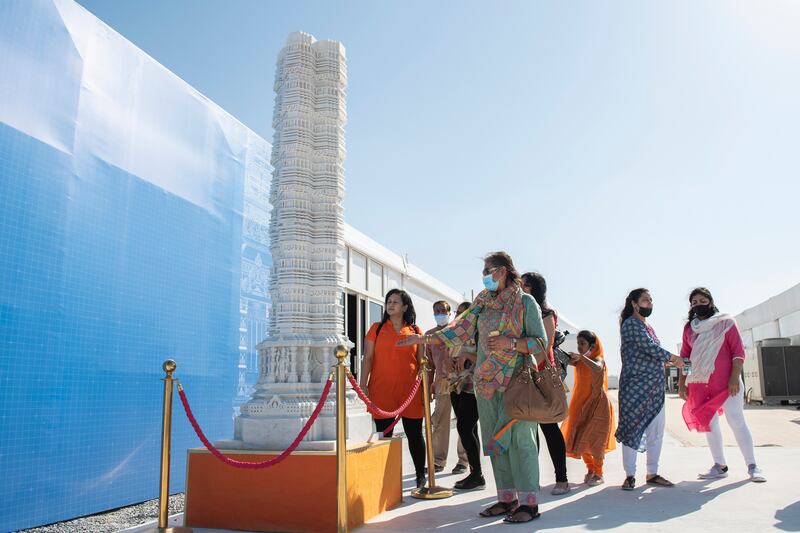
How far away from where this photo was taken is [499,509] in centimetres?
383

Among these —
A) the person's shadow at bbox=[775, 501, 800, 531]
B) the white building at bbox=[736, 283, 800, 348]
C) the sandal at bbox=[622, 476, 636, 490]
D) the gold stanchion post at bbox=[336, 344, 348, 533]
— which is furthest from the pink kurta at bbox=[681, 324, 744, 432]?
the white building at bbox=[736, 283, 800, 348]

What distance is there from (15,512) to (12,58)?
3260mm

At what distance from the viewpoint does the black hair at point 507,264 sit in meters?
4.01

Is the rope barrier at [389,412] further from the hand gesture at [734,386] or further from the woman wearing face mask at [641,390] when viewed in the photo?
the hand gesture at [734,386]

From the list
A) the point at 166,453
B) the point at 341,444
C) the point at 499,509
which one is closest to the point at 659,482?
the point at 499,509

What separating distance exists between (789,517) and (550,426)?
61.9 inches

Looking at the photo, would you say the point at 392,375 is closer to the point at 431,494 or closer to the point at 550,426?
the point at 431,494

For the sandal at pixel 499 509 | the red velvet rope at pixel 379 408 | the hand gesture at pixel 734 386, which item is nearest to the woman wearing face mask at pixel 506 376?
the sandal at pixel 499 509

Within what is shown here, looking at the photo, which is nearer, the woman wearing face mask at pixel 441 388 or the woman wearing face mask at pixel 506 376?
the woman wearing face mask at pixel 506 376

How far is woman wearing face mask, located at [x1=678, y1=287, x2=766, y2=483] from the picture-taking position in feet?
16.6

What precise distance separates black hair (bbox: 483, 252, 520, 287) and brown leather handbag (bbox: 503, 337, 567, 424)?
443mm

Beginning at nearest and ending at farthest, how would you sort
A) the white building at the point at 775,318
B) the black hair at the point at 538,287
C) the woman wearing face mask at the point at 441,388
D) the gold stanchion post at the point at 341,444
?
the gold stanchion post at the point at 341,444 → the black hair at the point at 538,287 → the woman wearing face mask at the point at 441,388 → the white building at the point at 775,318

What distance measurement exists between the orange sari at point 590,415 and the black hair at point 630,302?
0.39 meters

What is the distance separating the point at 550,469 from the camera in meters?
6.14
